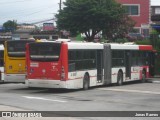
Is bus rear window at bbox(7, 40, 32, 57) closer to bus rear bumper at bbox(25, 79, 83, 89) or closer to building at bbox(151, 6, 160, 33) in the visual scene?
bus rear bumper at bbox(25, 79, 83, 89)

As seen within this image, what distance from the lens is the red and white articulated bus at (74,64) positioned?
2333 centimetres

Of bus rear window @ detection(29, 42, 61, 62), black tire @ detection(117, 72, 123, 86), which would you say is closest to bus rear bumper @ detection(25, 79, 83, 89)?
bus rear window @ detection(29, 42, 61, 62)

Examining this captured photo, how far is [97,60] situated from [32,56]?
4159 mm

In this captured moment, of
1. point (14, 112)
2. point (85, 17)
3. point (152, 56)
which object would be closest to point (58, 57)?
point (14, 112)

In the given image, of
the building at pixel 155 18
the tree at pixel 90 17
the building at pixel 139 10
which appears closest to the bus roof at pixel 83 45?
the building at pixel 155 18

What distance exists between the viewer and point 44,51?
23.8 m

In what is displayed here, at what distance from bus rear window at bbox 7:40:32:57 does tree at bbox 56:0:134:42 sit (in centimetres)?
2783

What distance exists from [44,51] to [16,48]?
4471mm

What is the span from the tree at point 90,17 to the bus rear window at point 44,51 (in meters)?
31.4

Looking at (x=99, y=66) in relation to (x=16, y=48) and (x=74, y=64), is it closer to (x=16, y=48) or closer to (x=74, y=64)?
(x=74, y=64)

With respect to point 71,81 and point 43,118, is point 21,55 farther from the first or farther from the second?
point 43,118

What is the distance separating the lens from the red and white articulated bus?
2333 centimetres

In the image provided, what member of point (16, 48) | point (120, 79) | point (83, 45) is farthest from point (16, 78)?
point (120, 79)

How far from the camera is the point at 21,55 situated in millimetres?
27641
